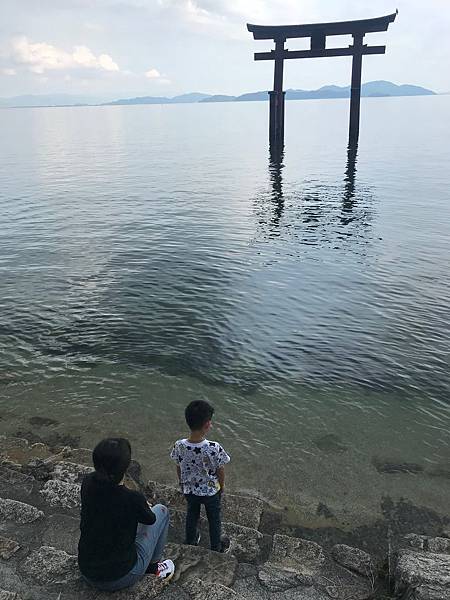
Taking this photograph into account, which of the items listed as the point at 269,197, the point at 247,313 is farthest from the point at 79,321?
the point at 269,197

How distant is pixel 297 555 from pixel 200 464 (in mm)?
2042

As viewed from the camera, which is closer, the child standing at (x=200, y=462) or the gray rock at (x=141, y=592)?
the gray rock at (x=141, y=592)

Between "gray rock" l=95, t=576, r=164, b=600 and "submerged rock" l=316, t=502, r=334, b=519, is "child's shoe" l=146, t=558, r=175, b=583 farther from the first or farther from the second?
"submerged rock" l=316, t=502, r=334, b=519

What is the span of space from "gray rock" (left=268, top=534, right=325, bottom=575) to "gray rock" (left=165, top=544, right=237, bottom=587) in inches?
28.7

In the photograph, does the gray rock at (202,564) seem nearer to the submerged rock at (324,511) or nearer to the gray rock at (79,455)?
the submerged rock at (324,511)

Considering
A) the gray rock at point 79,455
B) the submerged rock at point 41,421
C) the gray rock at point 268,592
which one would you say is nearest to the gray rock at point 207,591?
the gray rock at point 268,592

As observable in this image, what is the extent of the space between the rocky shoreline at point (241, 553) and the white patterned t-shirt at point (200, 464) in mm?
842

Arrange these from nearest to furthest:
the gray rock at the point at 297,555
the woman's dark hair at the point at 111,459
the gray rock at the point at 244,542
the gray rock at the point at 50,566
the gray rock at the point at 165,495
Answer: the woman's dark hair at the point at 111,459, the gray rock at the point at 50,566, the gray rock at the point at 297,555, the gray rock at the point at 244,542, the gray rock at the point at 165,495

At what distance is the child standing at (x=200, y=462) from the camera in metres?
5.37

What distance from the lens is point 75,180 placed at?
142ft

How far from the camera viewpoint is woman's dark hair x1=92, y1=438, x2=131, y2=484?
4523 millimetres

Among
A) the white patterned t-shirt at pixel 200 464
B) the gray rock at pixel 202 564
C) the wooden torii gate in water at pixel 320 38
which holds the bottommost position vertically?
the gray rock at pixel 202 564

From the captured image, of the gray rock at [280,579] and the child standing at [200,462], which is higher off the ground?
the child standing at [200,462]

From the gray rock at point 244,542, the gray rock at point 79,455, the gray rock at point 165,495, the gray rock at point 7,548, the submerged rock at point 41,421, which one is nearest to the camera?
the gray rock at point 7,548
